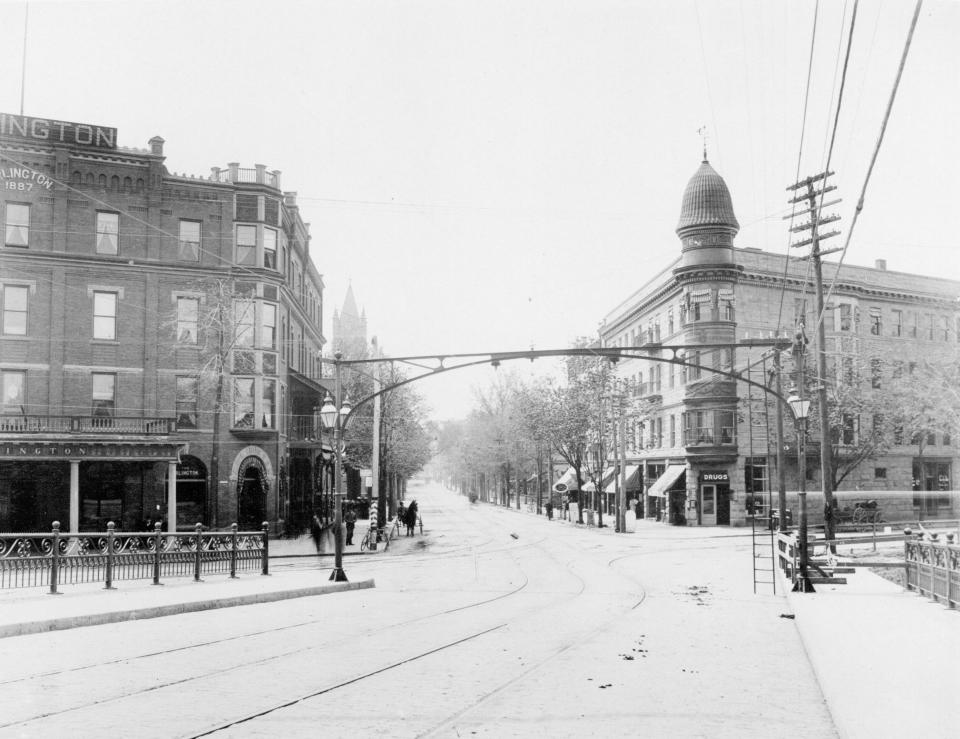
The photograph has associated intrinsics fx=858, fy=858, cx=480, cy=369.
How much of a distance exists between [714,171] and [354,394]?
26702 mm

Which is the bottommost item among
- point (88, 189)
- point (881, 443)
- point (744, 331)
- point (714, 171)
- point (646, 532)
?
point (646, 532)

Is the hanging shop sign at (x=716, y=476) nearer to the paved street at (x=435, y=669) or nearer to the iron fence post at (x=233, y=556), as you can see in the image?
the paved street at (x=435, y=669)

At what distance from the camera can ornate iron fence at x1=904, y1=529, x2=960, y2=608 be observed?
15.7m

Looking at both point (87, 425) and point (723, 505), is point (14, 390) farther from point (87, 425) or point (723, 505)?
point (723, 505)

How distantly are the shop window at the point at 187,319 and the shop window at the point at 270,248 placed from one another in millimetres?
3554

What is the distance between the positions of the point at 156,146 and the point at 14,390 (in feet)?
36.4

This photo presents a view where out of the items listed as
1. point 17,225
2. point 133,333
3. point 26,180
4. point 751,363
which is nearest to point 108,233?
point 17,225

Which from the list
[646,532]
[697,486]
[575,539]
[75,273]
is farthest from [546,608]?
[697,486]

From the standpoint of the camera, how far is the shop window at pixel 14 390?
32.5 meters

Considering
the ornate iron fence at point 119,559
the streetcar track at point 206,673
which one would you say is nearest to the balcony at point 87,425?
the ornate iron fence at point 119,559

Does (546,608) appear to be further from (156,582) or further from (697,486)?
(697,486)

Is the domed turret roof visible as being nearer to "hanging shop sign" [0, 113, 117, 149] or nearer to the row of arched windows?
the row of arched windows

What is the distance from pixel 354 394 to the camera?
5712 centimetres

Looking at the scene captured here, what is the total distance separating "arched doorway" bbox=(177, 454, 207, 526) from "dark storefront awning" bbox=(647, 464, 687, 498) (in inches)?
1056
